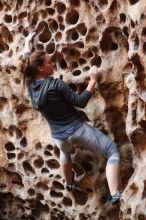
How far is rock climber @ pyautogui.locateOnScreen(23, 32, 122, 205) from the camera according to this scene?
3.71 metres

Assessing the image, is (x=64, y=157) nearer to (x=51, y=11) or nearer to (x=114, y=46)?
(x=114, y=46)

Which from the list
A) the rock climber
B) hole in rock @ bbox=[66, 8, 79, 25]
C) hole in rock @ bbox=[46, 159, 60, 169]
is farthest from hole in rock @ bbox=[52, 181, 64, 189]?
hole in rock @ bbox=[66, 8, 79, 25]

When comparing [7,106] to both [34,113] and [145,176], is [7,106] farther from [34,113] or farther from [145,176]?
[145,176]

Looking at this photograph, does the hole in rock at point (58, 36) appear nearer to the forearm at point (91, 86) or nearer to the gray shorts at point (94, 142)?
the forearm at point (91, 86)

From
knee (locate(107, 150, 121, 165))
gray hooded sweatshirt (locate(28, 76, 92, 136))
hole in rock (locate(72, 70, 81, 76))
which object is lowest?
knee (locate(107, 150, 121, 165))

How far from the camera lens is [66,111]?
3830 millimetres

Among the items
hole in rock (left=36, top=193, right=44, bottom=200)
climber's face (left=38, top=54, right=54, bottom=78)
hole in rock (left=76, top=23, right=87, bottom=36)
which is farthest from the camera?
hole in rock (left=36, top=193, right=44, bottom=200)

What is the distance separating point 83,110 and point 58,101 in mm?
490

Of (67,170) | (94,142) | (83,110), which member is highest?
(83,110)

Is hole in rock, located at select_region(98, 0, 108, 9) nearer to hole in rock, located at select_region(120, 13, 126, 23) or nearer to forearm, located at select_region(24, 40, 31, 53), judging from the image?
hole in rock, located at select_region(120, 13, 126, 23)

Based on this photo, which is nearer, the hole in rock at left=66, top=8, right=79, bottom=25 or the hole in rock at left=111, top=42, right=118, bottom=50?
the hole in rock at left=111, top=42, right=118, bottom=50

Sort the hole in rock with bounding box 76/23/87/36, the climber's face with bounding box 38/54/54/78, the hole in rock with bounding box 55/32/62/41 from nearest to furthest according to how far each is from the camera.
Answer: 1. the climber's face with bounding box 38/54/54/78
2. the hole in rock with bounding box 76/23/87/36
3. the hole in rock with bounding box 55/32/62/41

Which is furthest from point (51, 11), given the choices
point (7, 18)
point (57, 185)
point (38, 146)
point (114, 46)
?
point (57, 185)

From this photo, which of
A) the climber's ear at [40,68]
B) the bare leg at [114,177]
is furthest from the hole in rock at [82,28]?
the bare leg at [114,177]
